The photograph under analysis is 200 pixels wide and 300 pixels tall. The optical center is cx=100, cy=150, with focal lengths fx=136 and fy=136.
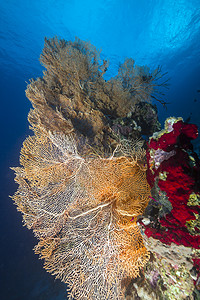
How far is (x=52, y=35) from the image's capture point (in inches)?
805

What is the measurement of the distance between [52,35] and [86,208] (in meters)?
26.2

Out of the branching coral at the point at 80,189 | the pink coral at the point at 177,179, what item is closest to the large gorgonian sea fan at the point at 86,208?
the branching coral at the point at 80,189

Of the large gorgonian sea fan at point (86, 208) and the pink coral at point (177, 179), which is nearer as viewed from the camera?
the pink coral at point (177, 179)

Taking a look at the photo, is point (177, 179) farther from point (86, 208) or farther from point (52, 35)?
point (52, 35)

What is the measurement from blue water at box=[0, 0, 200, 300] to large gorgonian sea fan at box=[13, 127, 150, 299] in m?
9.11

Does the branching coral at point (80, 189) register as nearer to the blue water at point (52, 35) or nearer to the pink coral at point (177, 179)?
the pink coral at point (177, 179)

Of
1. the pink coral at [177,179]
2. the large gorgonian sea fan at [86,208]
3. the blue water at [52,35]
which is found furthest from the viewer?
the blue water at [52,35]

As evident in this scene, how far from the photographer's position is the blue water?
12234mm

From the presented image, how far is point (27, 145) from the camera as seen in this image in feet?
10.5

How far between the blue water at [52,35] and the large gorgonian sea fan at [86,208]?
9107mm

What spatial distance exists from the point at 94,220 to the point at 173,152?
2.26 meters

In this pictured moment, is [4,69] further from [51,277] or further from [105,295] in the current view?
[105,295]

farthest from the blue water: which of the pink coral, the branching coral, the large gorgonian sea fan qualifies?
the large gorgonian sea fan

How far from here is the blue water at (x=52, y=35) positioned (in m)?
12.2
